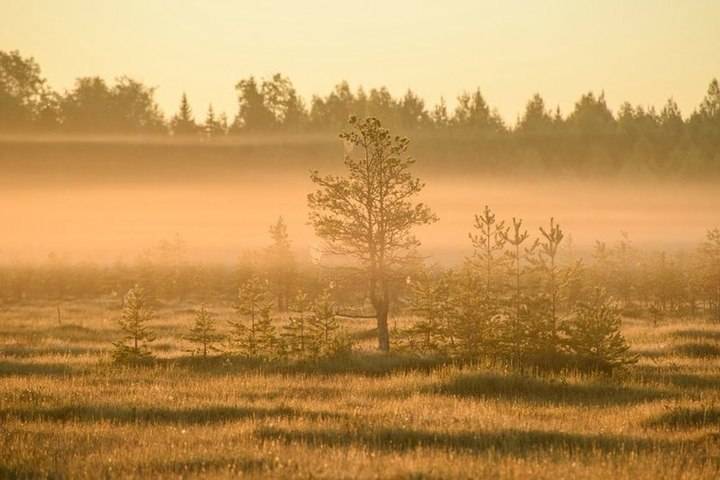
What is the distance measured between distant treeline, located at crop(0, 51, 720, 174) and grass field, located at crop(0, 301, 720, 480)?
127664 millimetres

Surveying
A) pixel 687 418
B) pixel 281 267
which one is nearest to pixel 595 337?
pixel 687 418

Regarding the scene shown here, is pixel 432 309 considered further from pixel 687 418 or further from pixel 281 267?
pixel 281 267

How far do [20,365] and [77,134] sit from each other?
136983 mm

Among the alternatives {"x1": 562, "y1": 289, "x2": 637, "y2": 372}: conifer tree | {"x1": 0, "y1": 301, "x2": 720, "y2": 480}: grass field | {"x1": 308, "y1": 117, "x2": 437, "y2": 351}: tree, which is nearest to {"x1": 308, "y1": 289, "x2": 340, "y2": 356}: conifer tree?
{"x1": 0, "y1": 301, "x2": 720, "y2": 480}: grass field

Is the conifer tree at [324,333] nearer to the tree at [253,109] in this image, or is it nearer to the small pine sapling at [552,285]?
the small pine sapling at [552,285]

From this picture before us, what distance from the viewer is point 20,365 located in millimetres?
27484

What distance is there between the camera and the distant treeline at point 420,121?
148 m

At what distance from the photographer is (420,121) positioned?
16775 cm

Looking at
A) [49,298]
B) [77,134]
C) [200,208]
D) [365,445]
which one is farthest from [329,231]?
[200,208]

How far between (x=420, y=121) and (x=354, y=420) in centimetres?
15360

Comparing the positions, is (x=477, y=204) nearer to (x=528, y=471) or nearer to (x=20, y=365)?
(x=20, y=365)

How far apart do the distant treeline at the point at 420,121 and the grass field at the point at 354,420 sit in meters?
128

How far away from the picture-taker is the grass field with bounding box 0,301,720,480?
41.5 feet

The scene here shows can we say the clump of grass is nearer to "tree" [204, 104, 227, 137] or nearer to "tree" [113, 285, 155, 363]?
"tree" [113, 285, 155, 363]
